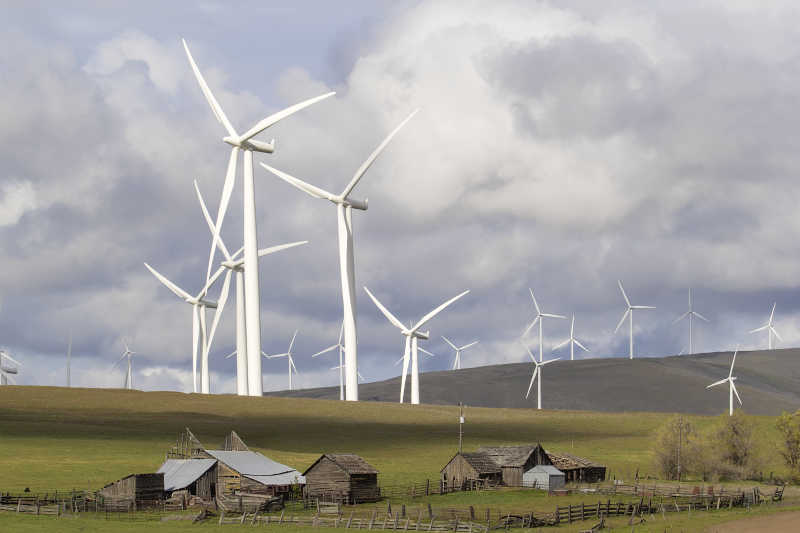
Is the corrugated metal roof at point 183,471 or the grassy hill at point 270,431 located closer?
the corrugated metal roof at point 183,471

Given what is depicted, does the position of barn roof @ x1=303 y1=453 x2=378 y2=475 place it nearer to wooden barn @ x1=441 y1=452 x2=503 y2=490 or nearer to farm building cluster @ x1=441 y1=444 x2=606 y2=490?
farm building cluster @ x1=441 y1=444 x2=606 y2=490

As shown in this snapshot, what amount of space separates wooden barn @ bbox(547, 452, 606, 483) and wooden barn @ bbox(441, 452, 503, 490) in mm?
6953

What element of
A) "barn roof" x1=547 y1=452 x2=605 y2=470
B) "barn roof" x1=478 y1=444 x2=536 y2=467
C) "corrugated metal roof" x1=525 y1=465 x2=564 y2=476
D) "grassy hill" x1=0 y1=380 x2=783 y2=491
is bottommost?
"corrugated metal roof" x1=525 y1=465 x2=564 y2=476

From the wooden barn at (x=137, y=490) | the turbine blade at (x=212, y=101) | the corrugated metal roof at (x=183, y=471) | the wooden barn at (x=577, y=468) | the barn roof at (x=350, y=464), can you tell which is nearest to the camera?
the wooden barn at (x=137, y=490)

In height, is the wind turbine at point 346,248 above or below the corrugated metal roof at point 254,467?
above

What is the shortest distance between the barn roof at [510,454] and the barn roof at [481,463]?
0.68m

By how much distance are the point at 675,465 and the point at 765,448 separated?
21140mm

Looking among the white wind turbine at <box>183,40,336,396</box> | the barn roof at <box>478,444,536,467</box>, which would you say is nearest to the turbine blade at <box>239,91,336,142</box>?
the white wind turbine at <box>183,40,336,396</box>

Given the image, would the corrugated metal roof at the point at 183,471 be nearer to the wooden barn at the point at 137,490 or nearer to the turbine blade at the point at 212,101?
the wooden barn at the point at 137,490

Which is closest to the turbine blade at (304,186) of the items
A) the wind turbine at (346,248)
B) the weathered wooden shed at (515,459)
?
the wind turbine at (346,248)

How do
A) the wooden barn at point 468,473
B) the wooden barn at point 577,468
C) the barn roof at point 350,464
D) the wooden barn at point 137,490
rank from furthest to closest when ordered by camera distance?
the wooden barn at point 577,468, the wooden barn at point 468,473, the barn roof at point 350,464, the wooden barn at point 137,490

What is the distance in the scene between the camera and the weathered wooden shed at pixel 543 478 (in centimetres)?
8356

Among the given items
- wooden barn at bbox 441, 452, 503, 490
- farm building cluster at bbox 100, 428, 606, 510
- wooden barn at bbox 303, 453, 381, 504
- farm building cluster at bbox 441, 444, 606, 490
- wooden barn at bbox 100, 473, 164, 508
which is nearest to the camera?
wooden barn at bbox 100, 473, 164, 508

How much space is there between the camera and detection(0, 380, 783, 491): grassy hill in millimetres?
87312
